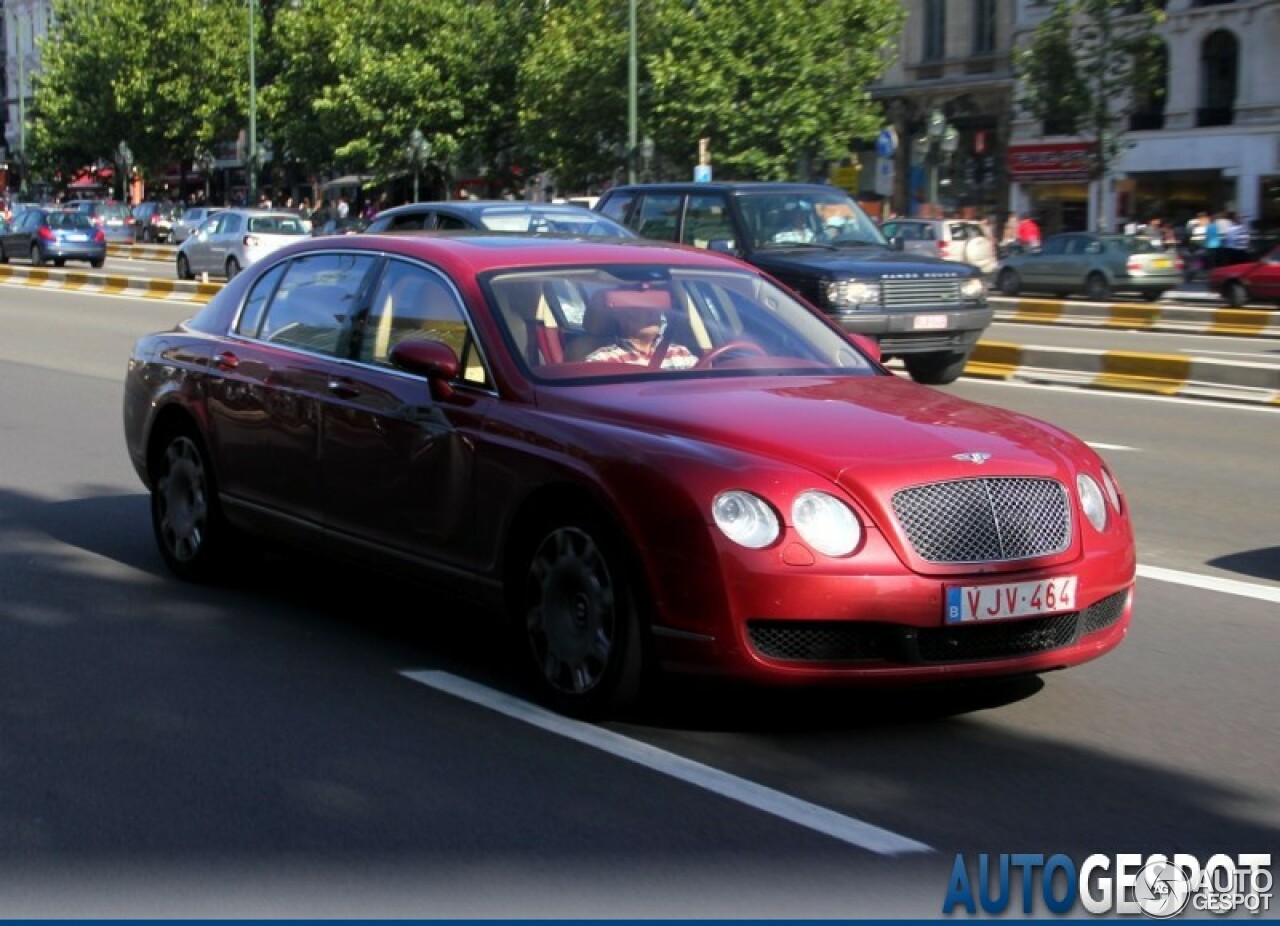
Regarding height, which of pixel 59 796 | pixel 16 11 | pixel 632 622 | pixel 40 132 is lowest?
pixel 59 796

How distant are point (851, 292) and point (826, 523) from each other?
1103 cm

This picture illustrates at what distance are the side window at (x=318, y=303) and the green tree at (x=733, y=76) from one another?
40451mm

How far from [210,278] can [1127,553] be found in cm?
3270

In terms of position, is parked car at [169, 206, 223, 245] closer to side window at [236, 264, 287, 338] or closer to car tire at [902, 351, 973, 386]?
car tire at [902, 351, 973, 386]

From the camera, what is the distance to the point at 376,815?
4.88 metres

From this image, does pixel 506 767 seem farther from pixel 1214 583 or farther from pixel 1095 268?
pixel 1095 268

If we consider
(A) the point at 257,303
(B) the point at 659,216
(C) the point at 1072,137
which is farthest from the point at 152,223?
(A) the point at 257,303

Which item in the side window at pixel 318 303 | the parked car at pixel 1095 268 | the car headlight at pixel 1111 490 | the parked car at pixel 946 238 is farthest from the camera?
the parked car at pixel 946 238

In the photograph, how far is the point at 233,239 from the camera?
117ft

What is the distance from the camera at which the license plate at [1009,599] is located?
534cm

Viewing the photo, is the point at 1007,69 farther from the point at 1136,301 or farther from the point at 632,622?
the point at 632,622

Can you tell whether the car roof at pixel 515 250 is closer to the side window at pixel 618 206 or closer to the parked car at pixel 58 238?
the side window at pixel 618 206

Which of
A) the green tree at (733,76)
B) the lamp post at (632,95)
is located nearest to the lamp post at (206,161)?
the green tree at (733,76)

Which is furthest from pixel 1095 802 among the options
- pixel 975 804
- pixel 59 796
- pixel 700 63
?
pixel 700 63
